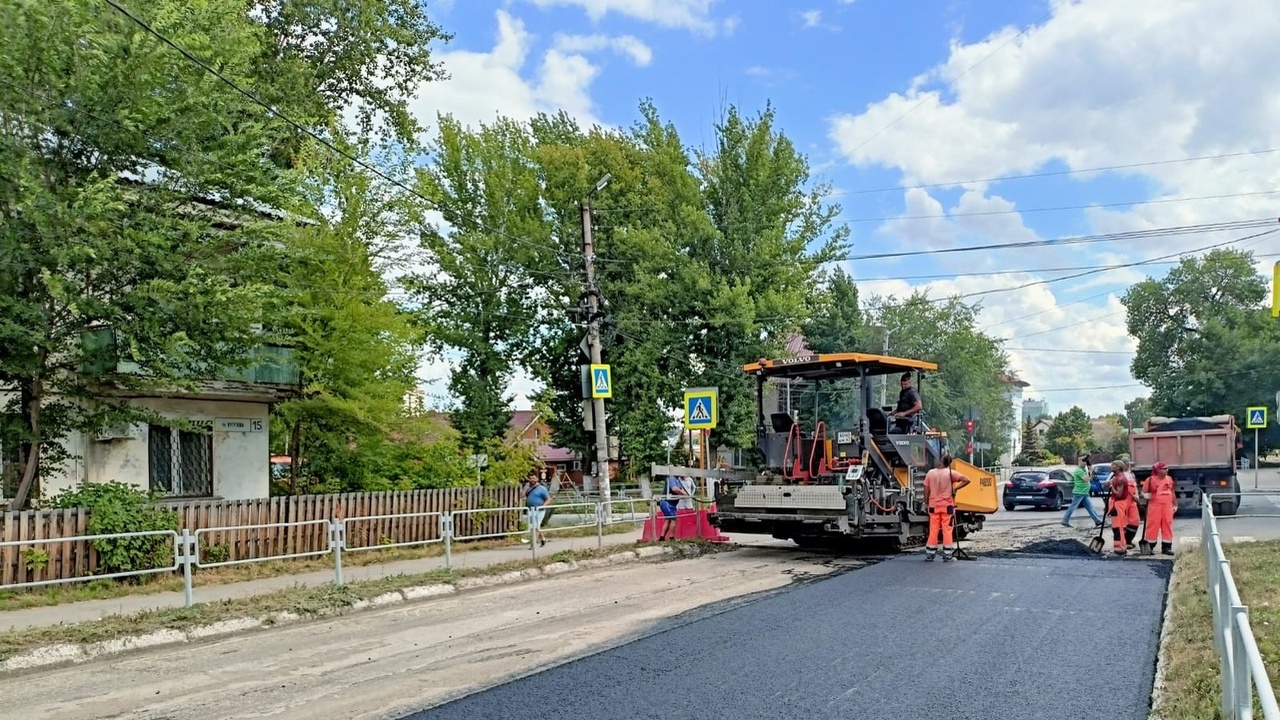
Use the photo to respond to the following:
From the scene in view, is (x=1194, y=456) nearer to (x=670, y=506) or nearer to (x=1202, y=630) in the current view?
(x=670, y=506)

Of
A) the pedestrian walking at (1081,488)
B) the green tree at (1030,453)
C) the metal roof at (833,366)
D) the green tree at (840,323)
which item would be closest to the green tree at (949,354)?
the green tree at (840,323)

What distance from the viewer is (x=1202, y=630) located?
7977 mm

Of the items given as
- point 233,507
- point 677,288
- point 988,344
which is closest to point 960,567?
Answer: point 233,507

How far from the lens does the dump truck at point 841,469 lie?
14547 mm

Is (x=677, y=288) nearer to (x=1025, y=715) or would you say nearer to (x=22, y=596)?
(x=22, y=596)

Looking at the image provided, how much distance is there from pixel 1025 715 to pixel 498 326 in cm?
3079

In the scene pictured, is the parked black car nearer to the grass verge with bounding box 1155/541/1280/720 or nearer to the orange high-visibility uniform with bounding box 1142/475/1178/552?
the orange high-visibility uniform with bounding box 1142/475/1178/552

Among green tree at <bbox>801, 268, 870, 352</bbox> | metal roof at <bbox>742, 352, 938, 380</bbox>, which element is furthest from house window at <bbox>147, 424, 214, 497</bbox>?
green tree at <bbox>801, 268, 870, 352</bbox>

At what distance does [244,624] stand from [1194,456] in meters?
22.8

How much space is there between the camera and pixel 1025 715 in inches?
239

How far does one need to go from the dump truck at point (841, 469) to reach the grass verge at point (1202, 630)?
3.67 meters

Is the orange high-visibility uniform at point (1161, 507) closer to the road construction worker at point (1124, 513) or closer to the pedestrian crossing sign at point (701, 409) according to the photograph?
the road construction worker at point (1124, 513)

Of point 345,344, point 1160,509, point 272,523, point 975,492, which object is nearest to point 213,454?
point 345,344

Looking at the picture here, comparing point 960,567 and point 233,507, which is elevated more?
point 233,507
